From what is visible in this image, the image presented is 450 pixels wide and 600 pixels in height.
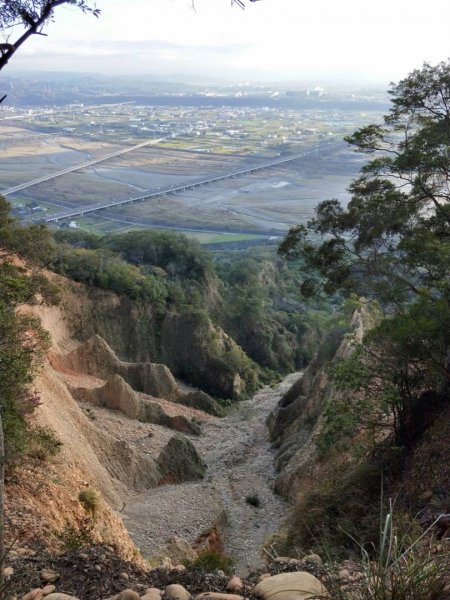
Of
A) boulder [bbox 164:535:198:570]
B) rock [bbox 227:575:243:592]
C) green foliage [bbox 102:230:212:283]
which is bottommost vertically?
boulder [bbox 164:535:198:570]

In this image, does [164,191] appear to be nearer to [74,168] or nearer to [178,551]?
[74,168]

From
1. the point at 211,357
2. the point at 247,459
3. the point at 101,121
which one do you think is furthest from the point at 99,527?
the point at 101,121

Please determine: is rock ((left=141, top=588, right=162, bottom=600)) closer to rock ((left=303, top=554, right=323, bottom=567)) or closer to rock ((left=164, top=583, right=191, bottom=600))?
rock ((left=164, top=583, right=191, bottom=600))

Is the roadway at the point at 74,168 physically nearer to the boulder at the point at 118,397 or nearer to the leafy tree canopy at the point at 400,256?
the boulder at the point at 118,397

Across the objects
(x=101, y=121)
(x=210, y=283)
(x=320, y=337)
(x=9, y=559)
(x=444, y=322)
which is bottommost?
(x=320, y=337)

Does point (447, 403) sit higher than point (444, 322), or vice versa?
point (444, 322)

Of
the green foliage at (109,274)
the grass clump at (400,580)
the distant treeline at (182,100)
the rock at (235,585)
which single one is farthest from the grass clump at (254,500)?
the distant treeline at (182,100)

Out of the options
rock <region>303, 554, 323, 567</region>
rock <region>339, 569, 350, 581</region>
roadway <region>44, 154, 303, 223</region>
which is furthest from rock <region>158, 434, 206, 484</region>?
roadway <region>44, 154, 303, 223</region>

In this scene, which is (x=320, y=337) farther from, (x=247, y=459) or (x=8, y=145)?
(x=8, y=145)
